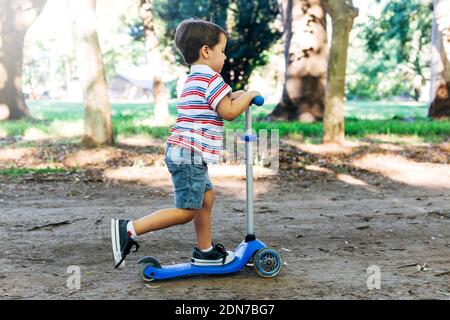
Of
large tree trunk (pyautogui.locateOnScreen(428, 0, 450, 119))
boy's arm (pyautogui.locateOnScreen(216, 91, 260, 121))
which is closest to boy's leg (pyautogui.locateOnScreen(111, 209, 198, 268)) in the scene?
boy's arm (pyautogui.locateOnScreen(216, 91, 260, 121))

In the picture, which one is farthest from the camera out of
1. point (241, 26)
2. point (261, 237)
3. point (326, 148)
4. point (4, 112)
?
point (241, 26)

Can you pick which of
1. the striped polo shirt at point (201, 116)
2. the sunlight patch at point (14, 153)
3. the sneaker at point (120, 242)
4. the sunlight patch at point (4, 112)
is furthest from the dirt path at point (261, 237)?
the sunlight patch at point (4, 112)

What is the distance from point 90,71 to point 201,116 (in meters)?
6.10

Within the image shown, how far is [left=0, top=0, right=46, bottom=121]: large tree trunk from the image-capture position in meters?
16.0

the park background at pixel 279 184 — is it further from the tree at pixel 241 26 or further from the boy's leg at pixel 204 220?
the tree at pixel 241 26

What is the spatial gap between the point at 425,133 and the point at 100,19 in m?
26.2

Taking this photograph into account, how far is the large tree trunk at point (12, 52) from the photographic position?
1599 cm

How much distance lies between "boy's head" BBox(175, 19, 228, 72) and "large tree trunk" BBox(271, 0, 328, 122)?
37.0 feet

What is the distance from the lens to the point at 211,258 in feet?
12.6

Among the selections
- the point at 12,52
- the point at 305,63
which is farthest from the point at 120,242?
the point at 12,52

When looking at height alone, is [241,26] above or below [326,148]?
above

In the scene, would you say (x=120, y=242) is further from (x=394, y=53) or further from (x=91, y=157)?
(x=394, y=53)

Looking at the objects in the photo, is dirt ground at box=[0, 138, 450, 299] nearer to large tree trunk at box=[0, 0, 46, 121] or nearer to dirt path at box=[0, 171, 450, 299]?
dirt path at box=[0, 171, 450, 299]
